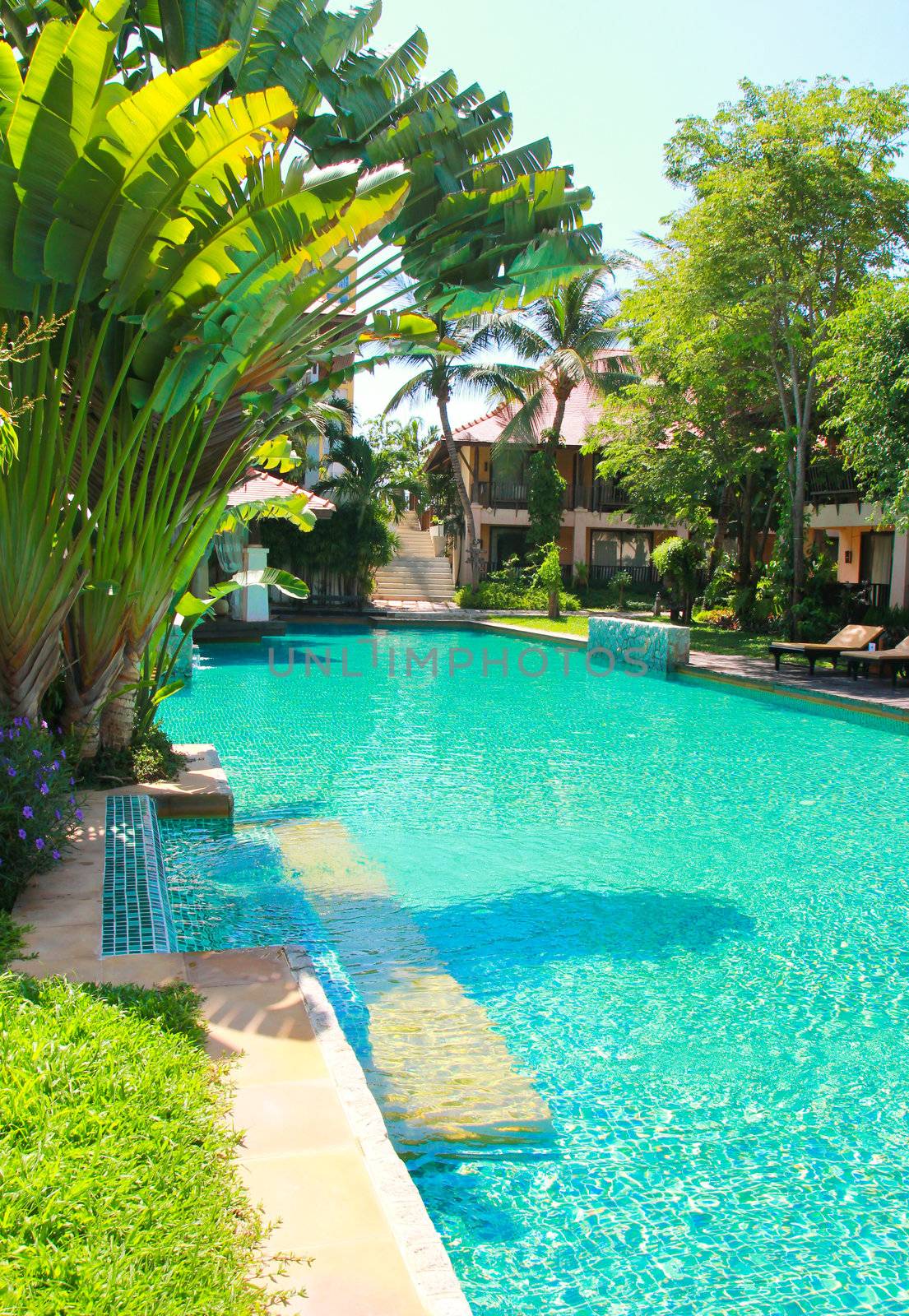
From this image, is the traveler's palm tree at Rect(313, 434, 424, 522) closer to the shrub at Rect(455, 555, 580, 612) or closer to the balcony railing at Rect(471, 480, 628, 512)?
the shrub at Rect(455, 555, 580, 612)

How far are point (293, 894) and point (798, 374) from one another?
17.1 m

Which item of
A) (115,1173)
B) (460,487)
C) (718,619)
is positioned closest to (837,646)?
(718,619)

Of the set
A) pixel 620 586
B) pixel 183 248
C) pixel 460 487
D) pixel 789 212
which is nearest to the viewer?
pixel 183 248

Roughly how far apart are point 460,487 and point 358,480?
10.5 ft

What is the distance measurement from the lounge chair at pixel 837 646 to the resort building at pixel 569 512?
18001 mm

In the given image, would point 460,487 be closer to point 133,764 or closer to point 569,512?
point 569,512

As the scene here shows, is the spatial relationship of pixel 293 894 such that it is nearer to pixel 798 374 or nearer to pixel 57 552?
pixel 57 552

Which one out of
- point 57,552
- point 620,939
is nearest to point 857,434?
point 620,939

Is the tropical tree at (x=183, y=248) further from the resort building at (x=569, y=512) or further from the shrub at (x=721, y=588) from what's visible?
the resort building at (x=569, y=512)

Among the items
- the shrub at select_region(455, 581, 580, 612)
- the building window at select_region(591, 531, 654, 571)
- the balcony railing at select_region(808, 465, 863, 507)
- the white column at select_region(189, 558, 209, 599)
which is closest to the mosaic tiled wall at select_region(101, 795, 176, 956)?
the white column at select_region(189, 558, 209, 599)

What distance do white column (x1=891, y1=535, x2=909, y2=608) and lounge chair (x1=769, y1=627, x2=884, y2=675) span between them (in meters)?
5.75

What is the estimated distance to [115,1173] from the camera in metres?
2.44

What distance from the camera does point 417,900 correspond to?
6.38m

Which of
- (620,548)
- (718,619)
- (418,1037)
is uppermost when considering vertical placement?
(620,548)
